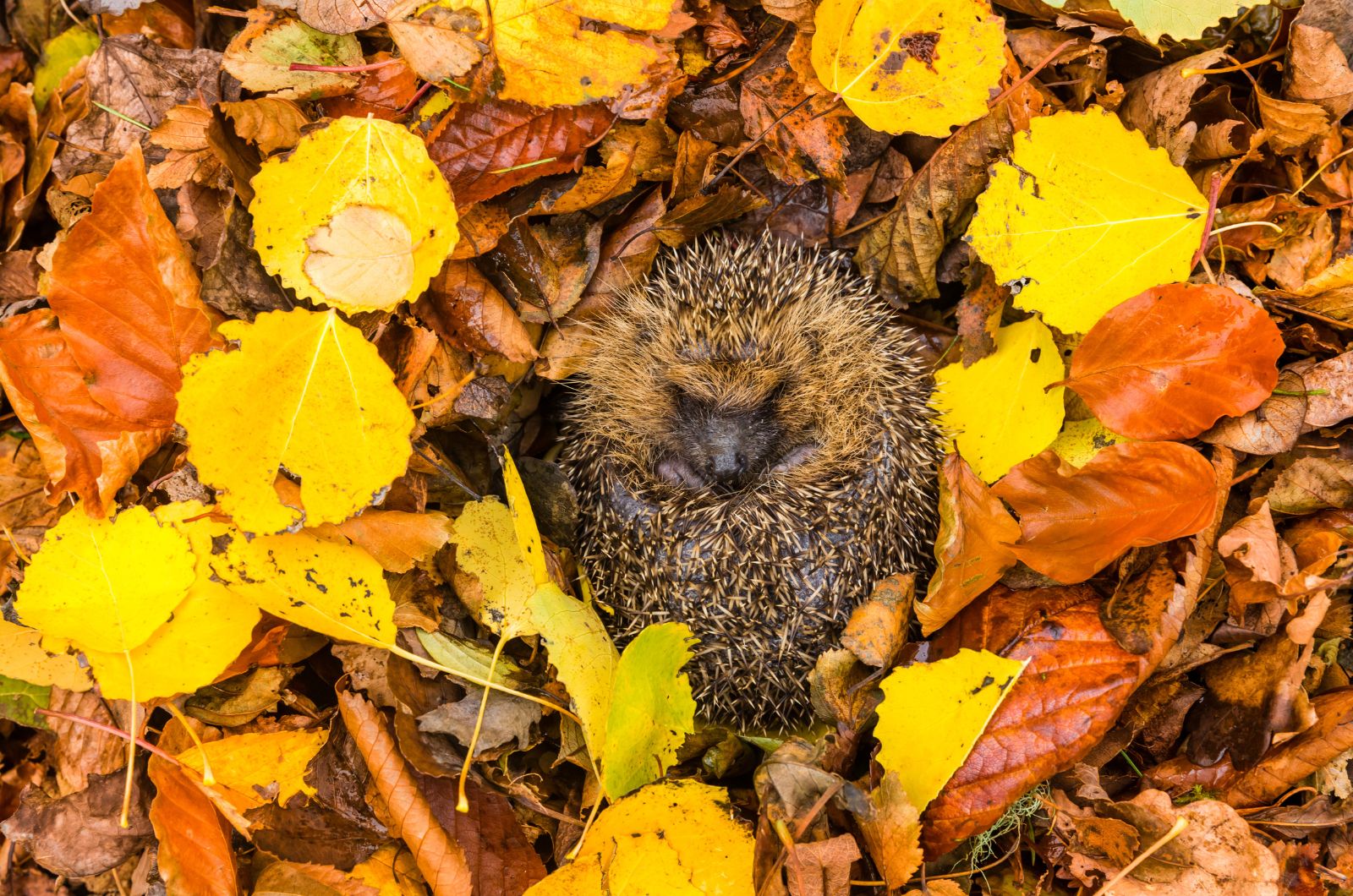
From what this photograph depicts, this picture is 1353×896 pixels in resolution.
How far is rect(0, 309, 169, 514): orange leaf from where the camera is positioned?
8.21 ft

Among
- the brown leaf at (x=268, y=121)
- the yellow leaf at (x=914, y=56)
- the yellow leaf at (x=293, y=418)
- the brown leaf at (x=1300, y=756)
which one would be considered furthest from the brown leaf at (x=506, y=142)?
the brown leaf at (x=1300, y=756)

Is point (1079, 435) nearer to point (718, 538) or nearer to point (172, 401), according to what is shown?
point (718, 538)

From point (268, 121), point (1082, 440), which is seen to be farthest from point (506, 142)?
point (1082, 440)

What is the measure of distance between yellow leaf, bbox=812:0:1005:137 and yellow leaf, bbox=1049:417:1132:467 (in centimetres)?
87

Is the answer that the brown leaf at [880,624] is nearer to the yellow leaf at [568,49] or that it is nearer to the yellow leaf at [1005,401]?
the yellow leaf at [1005,401]

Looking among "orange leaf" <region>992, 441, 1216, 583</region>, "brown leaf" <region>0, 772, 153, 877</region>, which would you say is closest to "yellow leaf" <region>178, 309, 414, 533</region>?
"brown leaf" <region>0, 772, 153, 877</region>

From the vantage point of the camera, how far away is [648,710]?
2.44 meters

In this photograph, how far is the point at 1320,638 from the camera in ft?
8.39

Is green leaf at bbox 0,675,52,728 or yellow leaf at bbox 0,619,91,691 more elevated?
yellow leaf at bbox 0,619,91,691

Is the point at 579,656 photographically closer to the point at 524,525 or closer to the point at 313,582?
the point at 524,525

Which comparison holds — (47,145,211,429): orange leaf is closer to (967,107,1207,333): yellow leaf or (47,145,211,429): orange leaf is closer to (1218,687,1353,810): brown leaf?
(967,107,1207,333): yellow leaf

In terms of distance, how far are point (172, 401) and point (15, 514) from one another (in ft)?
2.47

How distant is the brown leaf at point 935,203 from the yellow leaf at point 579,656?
1.30 meters

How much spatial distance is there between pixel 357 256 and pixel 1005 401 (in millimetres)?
1720
